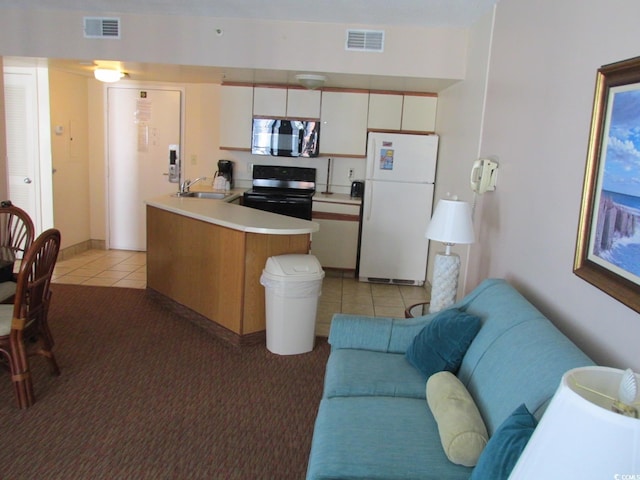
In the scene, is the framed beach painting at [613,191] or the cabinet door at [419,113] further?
the cabinet door at [419,113]

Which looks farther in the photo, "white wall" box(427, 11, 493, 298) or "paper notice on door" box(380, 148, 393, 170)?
"paper notice on door" box(380, 148, 393, 170)

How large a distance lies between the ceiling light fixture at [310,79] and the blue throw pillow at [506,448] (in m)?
3.88

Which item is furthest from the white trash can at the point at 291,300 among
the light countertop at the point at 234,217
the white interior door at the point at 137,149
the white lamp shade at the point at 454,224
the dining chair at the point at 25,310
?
the white interior door at the point at 137,149

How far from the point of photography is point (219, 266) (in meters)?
3.73

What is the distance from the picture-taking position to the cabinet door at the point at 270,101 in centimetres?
554

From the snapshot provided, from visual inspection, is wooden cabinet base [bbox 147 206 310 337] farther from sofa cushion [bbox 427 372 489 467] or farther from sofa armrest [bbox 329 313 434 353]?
sofa cushion [bbox 427 372 489 467]

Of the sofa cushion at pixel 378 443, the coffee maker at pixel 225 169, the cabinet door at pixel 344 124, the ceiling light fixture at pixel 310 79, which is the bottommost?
the sofa cushion at pixel 378 443

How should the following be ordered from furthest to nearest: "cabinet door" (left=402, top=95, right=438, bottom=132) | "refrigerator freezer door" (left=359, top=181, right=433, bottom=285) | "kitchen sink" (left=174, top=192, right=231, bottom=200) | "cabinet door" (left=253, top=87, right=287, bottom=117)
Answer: "cabinet door" (left=253, top=87, right=287, bottom=117) < "cabinet door" (left=402, top=95, right=438, bottom=132) < "refrigerator freezer door" (left=359, top=181, right=433, bottom=285) < "kitchen sink" (left=174, top=192, right=231, bottom=200)

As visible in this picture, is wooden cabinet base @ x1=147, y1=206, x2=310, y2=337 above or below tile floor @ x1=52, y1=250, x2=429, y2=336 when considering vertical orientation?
above

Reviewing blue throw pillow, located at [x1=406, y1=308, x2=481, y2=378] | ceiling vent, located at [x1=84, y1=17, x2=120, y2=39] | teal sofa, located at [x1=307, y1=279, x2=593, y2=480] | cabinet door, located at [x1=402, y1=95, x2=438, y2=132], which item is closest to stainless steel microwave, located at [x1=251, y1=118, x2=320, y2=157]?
cabinet door, located at [x1=402, y1=95, x2=438, y2=132]

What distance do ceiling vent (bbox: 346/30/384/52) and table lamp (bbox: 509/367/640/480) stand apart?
12.9 feet

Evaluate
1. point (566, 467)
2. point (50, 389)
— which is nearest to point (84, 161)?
point (50, 389)

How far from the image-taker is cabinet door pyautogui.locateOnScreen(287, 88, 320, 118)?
5527mm

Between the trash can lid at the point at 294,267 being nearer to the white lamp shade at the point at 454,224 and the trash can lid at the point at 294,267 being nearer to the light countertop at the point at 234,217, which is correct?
the light countertop at the point at 234,217
